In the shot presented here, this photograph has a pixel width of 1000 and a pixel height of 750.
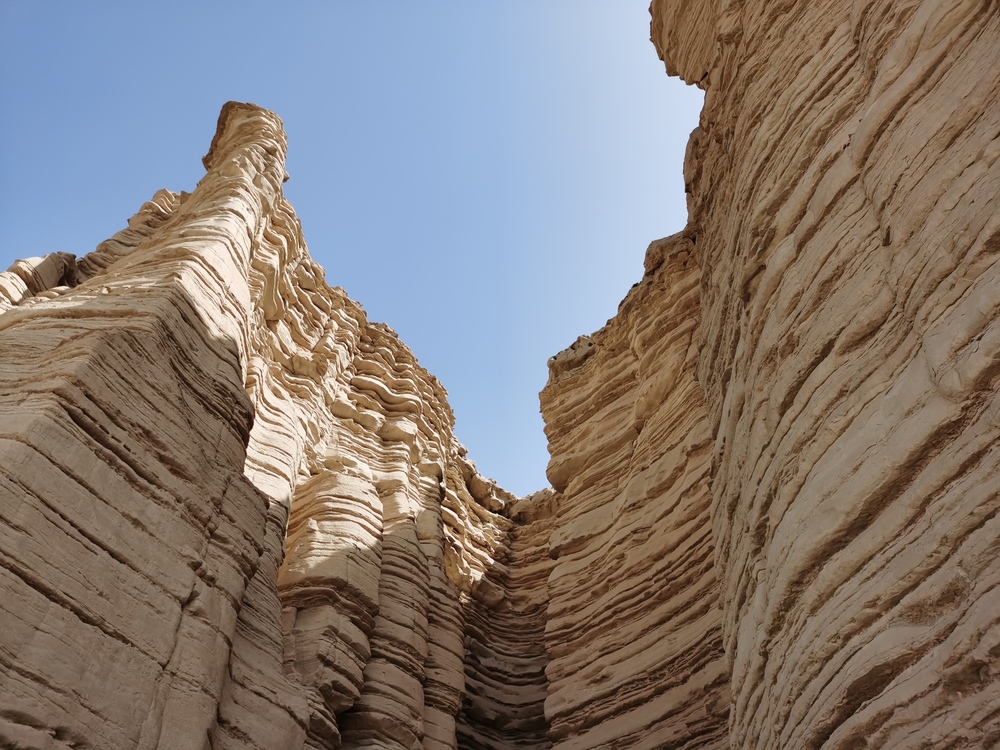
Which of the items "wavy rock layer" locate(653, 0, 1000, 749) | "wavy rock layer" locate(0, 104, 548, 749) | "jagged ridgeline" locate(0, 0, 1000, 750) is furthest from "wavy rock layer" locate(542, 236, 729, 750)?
"wavy rock layer" locate(653, 0, 1000, 749)

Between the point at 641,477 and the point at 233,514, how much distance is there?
7177mm

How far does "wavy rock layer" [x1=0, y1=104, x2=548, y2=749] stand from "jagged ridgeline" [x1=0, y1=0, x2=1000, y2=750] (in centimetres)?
5

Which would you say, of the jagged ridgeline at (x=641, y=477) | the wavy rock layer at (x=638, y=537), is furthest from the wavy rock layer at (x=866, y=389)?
the wavy rock layer at (x=638, y=537)

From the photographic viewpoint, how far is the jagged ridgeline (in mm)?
5305

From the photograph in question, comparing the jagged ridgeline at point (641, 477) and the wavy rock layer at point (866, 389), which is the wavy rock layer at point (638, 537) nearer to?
the jagged ridgeline at point (641, 477)

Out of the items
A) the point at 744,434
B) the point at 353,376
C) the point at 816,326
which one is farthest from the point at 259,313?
the point at 816,326

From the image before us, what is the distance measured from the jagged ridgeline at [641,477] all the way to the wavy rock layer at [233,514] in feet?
0.15

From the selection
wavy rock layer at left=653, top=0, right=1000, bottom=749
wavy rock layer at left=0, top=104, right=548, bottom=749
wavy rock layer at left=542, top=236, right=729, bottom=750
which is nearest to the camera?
wavy rock layer at left=653, top=0, right=1000, bottom=749

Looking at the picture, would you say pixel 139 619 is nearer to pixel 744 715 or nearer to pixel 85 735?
pixel 85 735

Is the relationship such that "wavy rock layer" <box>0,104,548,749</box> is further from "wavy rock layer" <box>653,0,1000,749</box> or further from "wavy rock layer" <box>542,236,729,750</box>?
"wavy rock layer" <box>653,0,1000,749</box>

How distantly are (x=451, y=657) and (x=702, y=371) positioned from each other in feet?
20.7

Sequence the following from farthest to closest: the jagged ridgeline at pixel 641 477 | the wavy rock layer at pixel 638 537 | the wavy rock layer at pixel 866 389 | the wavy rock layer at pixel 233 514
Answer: the wavy rock layer at pixel 638 537 → the wavy rock layer at pixel 233 514 → the jagged ridgeline at pixel 641 477 → the wavy rock layer at pixel 866 389

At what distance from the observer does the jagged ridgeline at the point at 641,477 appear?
5.30 m

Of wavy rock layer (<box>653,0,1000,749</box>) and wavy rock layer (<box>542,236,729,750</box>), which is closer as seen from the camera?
wavy rock layer (<box>653,0,1000,749</box>)
